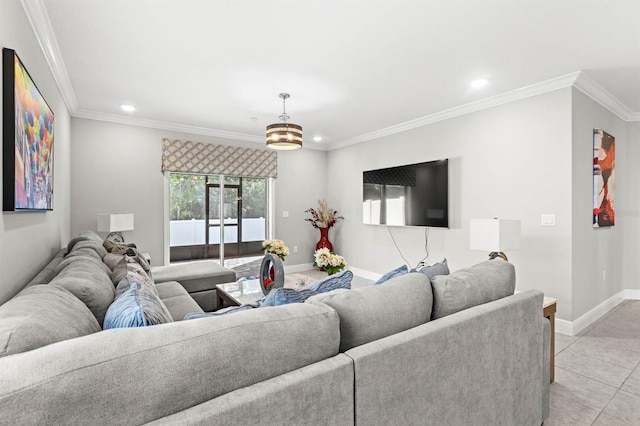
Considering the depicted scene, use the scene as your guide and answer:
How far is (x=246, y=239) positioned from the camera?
19.1ft

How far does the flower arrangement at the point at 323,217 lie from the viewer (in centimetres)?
629

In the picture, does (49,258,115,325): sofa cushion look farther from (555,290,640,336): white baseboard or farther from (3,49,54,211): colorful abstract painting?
(555,290,640,336): white baseboard

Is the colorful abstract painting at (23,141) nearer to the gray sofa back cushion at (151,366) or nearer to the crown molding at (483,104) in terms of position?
the gray sofa back cushion at (151,366)

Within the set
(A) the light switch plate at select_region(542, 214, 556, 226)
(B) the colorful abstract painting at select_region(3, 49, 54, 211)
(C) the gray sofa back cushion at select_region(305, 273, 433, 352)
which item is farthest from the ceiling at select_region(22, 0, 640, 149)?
(C) the gray sofa back cushion at select_region(305, 273, 433, 352)

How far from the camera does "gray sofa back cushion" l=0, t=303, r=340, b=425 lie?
0.69 metres

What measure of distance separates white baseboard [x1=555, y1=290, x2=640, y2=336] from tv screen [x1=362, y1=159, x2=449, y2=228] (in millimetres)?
1624

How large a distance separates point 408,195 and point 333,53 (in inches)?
103

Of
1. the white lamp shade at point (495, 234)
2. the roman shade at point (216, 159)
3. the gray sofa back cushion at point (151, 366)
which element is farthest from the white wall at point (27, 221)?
the white lamp shade at point (495, 234)

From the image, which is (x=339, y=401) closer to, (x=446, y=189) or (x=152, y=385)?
(x=152, y=385)

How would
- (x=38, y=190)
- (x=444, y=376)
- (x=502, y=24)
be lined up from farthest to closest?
(x=502, y=24) → (x=38, y=190) → (x=444, y=376)

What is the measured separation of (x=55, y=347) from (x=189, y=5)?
2.19 metres

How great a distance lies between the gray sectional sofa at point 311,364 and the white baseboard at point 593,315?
1979mm

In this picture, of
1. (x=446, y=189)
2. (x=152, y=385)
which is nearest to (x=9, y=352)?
(x=152, y=385)

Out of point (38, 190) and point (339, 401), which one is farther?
point (38, 190)
